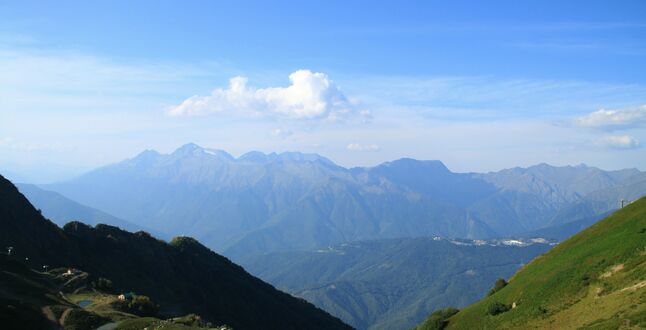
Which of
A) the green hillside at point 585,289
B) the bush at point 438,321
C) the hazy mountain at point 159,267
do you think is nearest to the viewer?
the green hillside at point 585,289

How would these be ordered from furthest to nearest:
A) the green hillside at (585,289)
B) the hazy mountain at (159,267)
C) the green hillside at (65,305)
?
the hazy mountain at (159,267), the green hillside at (65,305), the green hillside at (585,289)

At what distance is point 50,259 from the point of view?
93688 mm

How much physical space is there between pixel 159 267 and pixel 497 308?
9590 cm

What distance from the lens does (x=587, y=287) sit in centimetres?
4653

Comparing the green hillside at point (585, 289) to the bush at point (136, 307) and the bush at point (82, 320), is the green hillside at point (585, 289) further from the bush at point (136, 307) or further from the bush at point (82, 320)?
the bush at point (82, 320)

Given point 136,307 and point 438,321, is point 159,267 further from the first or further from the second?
point 438,321

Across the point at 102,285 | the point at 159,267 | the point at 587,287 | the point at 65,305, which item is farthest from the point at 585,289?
the point at 159,267

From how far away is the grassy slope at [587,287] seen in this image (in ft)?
129

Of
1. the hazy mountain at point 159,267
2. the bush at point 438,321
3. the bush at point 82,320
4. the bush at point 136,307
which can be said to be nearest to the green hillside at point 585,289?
the bush at point 438,321

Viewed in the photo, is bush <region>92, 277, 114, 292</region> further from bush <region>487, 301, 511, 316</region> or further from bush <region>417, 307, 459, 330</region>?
bush <region>487, 301, 511, 316</region>

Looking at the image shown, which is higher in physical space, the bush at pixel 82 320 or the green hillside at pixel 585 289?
the green hillside at pixel 585 289

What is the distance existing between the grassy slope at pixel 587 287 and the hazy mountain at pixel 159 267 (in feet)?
188

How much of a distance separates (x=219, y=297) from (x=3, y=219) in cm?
5727

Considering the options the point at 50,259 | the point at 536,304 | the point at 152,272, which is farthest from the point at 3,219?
the point at 536,304
